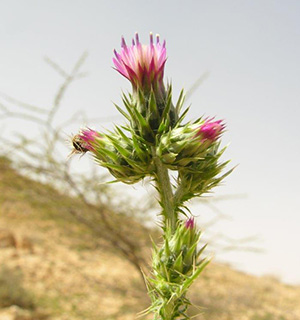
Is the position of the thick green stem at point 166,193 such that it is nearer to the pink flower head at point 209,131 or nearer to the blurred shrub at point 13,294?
the pink flower head at point 209,131

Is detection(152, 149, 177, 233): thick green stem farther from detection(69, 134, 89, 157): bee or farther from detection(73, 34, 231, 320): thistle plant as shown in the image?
detection(69, 134, 89, 157): bee

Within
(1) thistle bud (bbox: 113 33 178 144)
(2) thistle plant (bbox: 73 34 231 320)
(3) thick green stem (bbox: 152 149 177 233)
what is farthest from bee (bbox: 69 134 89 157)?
(3) thick green stem (bbox: 152 149 177 233)

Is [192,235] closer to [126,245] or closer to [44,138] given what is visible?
[44,138]

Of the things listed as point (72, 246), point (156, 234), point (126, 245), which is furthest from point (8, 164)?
point (72, 246)

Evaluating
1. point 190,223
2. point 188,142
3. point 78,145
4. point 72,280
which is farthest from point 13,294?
point 188,142

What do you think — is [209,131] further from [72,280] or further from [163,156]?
[72,280]

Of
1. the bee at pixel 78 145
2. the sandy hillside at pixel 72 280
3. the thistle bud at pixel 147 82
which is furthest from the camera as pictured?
the sandy hillside at pixel 72 280

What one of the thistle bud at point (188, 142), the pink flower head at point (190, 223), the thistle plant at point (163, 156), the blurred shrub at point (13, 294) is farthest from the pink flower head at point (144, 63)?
the blurred shrub at point (13, 294)
